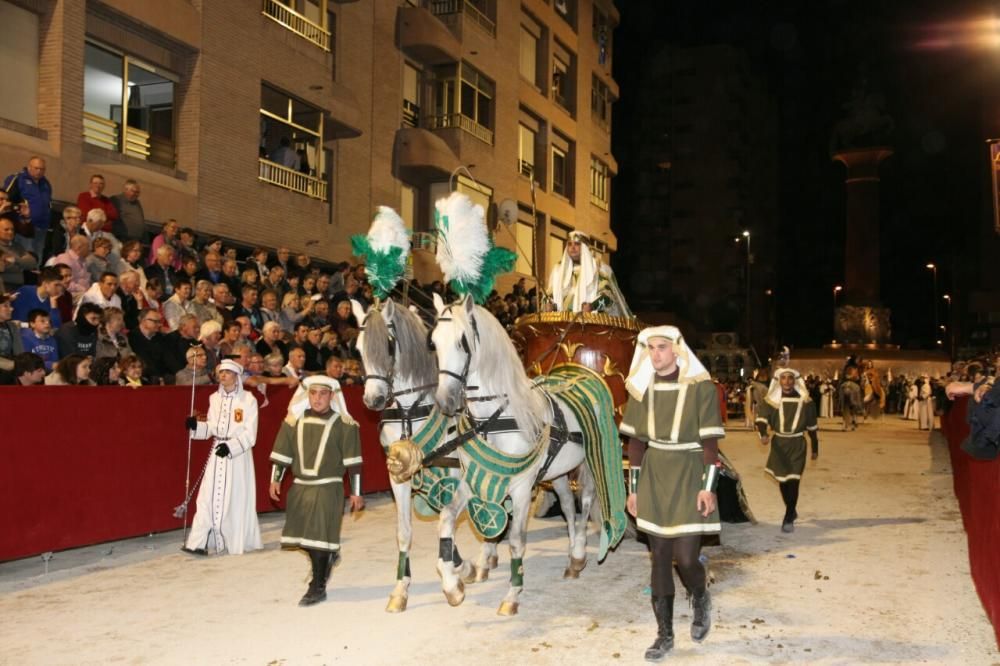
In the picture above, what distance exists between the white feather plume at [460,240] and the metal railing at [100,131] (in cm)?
1125

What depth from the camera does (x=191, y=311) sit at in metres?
12.3

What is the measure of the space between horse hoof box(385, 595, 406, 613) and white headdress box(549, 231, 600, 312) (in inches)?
190

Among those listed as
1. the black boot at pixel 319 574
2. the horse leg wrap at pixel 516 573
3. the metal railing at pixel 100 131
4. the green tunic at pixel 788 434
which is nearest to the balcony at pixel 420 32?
the metal railing at pixel 100 131

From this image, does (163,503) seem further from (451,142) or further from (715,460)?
(451,142)

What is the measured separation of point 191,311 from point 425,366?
5.72m

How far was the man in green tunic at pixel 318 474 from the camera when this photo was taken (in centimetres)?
772

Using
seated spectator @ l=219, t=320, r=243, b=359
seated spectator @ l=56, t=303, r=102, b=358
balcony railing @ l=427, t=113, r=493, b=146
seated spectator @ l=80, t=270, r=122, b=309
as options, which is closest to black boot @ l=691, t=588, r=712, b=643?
seated spectator @ l=56, t=303, r=102, b=358

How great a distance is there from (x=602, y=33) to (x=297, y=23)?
21611mm

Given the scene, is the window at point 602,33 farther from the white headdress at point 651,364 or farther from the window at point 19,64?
the white headdress at point 651,364

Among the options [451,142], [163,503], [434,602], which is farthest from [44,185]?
[451,142]

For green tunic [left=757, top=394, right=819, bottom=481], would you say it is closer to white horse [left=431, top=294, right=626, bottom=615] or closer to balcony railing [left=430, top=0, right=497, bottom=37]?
white horse [left=431, top=294, right=626, bottom=615]

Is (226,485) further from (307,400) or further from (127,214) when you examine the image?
(127,214)

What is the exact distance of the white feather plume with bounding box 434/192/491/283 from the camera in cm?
767

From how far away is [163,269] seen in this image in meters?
13.0
